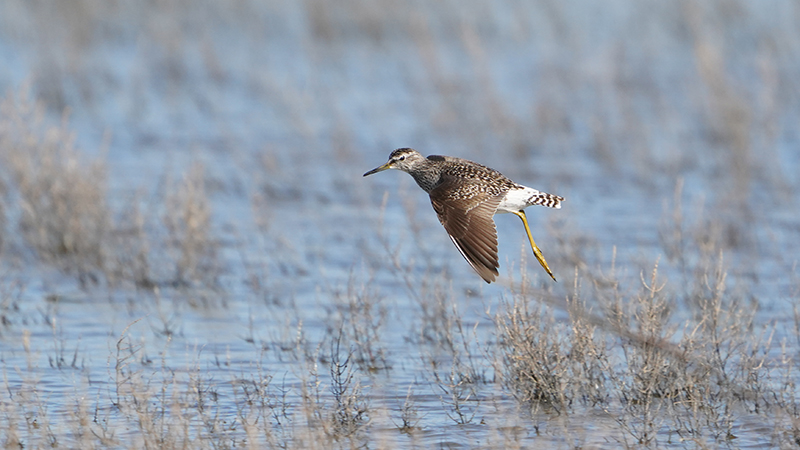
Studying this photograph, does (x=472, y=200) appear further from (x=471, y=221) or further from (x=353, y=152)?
(x=353, y=152)

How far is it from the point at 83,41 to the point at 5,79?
2203 mm

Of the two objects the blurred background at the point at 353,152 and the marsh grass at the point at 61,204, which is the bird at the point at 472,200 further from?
the marsh grass at the point at 61,204

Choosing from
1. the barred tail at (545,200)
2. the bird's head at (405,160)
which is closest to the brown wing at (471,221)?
the barred tail at (545,200)

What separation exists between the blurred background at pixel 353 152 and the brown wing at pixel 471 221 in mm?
255

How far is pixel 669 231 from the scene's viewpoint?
1047 centimetres

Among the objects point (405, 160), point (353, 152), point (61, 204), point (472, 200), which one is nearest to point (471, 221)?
point (472, 200)

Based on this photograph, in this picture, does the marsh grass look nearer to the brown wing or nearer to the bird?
the bird

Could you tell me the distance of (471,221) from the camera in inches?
245

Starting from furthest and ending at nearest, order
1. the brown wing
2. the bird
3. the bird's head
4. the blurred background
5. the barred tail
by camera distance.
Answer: the blurred background, the bird's head, the barred tail, the bird, the brown wing

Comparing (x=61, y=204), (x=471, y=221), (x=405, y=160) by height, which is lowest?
(x=471, y=221)

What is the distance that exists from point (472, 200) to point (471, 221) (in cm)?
23

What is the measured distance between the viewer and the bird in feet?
19.8

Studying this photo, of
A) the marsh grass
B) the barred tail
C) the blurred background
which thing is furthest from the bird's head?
the marsh grass

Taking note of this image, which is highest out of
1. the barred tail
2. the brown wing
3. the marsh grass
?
the marsh grass
